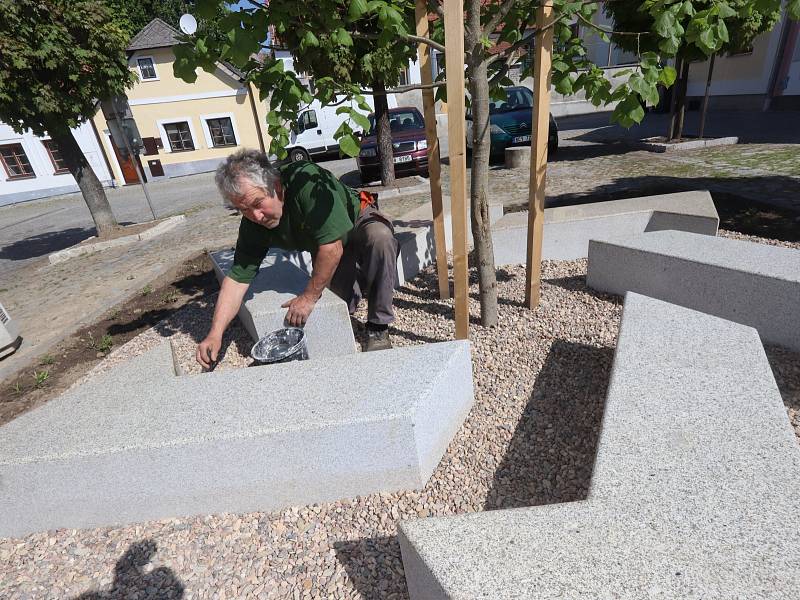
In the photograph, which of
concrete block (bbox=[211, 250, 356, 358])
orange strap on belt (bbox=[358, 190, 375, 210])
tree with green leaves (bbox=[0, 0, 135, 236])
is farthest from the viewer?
tree with green leaves (bbox=[0, 0, 135, 236])

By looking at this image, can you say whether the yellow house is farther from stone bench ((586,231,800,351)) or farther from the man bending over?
stone bench ((586,231,800,351))

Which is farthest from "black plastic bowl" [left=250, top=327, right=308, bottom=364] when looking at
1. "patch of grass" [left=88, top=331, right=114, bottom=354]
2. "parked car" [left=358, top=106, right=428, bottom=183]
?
"parked car" [left=358, top=106, right=428, bottom=183]

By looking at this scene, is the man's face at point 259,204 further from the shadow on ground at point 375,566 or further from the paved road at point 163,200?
the paved road at point 163,200

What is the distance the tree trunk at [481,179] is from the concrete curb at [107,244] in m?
7.38

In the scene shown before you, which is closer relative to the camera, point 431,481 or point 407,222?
point 431,481

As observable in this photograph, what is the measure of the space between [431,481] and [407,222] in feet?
10.5

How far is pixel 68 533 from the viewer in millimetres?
2062

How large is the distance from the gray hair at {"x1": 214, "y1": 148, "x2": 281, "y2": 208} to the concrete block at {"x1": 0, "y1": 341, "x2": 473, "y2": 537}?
1.12 m

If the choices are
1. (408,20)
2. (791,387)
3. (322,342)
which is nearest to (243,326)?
(322,342)

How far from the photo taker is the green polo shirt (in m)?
2.69

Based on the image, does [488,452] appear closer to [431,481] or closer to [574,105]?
[431,481]

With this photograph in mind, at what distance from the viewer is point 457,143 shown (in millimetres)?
2434

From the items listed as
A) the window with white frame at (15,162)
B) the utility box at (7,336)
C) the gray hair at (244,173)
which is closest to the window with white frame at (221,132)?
the window with white frame at (15,162)

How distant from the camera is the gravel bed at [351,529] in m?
1.76
